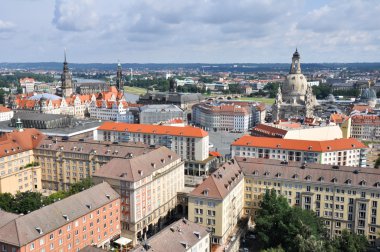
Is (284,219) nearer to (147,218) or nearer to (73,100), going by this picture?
(147,218)

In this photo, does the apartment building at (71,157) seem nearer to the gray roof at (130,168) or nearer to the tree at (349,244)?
the gray roof at (130,168)

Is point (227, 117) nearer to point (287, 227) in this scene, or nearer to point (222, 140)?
point (222, 140)

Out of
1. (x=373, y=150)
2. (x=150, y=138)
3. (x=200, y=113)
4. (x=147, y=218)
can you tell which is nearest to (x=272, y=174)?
(x=147, y=218)

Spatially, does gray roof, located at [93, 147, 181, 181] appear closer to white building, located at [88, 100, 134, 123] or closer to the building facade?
the building facade

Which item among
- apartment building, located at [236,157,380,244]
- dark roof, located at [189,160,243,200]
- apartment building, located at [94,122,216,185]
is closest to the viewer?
dark roof, located at [189,160,243,200]

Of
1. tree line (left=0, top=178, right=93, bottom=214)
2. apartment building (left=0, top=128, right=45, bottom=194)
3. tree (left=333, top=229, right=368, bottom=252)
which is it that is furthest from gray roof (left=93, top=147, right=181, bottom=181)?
tree (left=333, top=229, right=368, bottom=252)
